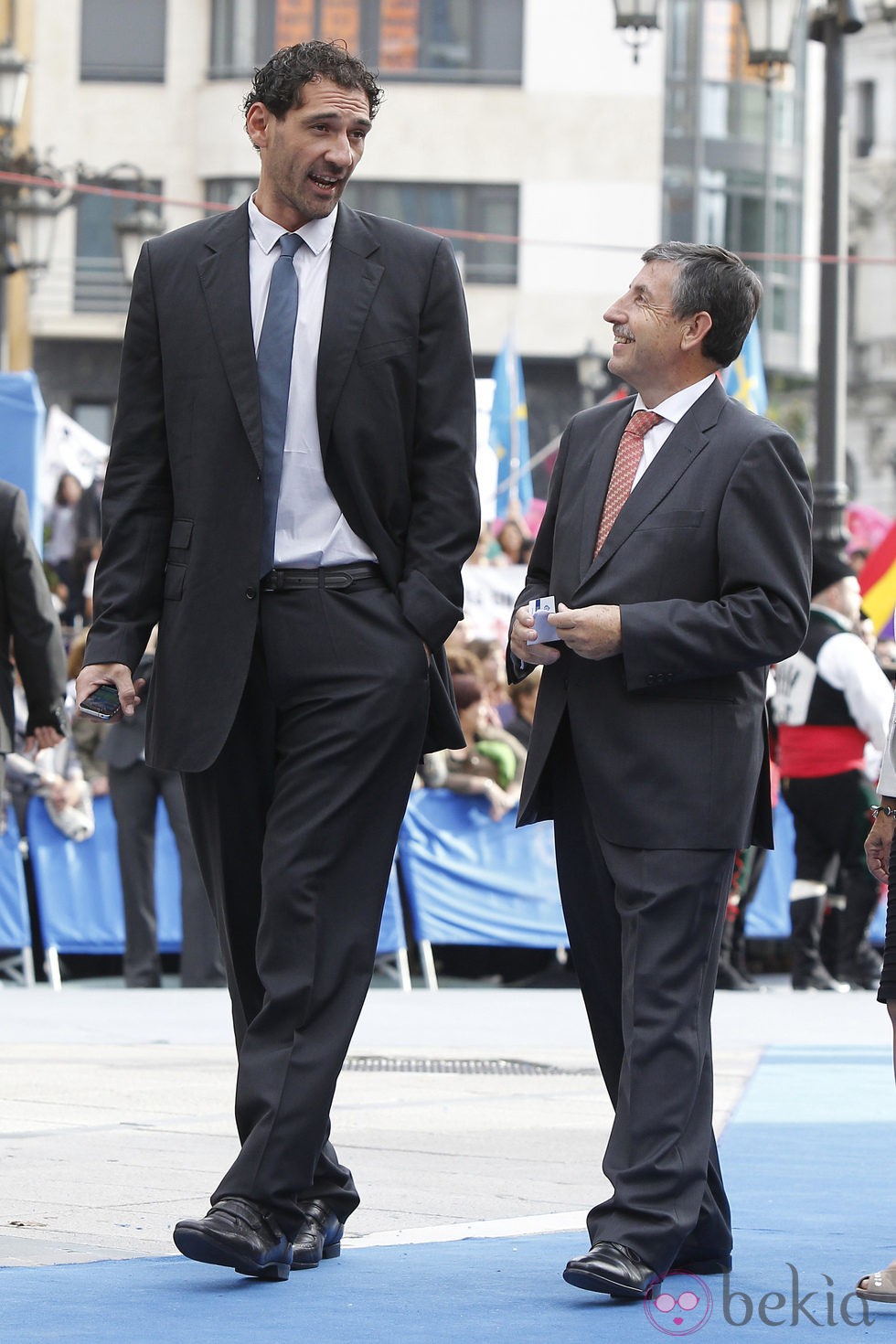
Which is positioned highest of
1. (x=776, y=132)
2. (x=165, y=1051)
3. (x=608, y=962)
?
(x=776, y=132)

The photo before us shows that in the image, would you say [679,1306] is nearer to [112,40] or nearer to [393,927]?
[393,927]

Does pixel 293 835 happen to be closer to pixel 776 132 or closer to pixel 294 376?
pixel 294 376

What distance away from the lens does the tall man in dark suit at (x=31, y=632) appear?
897 centimetres

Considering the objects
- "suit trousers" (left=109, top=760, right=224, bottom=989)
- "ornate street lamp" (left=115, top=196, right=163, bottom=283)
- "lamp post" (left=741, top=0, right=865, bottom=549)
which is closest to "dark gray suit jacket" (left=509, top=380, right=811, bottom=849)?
"suit trousers" (left=109, top=760, right=224, bottom=989)

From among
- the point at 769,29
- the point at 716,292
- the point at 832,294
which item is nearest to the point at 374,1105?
the point at 716,292

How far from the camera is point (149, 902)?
39.0 feet

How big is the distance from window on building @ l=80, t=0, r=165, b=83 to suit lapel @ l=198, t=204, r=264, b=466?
3706 cm

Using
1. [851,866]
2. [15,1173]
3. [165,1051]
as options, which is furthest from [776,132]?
[15,1173]

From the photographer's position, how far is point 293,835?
4660 millimetres

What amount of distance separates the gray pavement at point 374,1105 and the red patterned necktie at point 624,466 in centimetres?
159

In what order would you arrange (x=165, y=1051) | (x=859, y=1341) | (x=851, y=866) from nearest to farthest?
(x=859, y=1341) → (x=165, y=1051) → (x=851, y=866)

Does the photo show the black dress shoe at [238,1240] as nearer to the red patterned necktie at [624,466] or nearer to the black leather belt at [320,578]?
the black leather belt at [320,578]

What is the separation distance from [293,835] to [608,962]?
0.71 m

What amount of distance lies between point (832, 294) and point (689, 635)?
1114 cm
